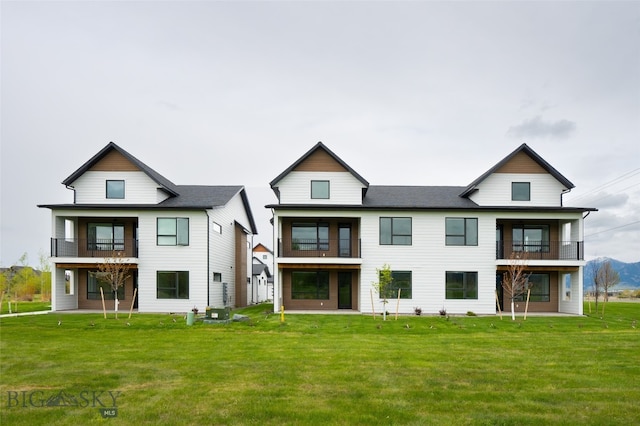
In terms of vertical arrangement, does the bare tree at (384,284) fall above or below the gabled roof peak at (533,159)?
below

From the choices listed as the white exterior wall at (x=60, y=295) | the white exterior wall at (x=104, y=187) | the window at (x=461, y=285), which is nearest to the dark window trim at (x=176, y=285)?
the white exterior wall at (x=104, y=187)

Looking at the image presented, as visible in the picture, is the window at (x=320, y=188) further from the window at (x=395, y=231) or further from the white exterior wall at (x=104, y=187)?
the white exterior wall at (x=104, y=187)

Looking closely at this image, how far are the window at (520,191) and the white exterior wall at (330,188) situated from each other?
28.8 feet

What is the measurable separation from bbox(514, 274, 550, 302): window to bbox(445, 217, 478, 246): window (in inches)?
192

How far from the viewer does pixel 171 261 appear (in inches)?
995

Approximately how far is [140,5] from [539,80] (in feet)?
61.9

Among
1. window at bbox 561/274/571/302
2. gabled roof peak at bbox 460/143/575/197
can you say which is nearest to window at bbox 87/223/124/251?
gabled roof peak at bbox 460/143/575/197

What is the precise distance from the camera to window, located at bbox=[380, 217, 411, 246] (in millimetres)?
25141

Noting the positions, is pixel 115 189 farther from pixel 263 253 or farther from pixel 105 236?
pixel 263 253

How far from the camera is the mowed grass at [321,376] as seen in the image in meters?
7.33

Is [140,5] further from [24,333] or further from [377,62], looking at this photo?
[24,333]

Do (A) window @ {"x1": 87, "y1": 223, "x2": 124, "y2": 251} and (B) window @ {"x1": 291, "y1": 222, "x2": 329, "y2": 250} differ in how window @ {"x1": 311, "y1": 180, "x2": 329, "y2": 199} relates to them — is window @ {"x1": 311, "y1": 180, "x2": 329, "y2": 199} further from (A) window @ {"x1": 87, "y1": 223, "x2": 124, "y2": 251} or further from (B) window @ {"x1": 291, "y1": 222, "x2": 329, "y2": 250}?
(A) window @ {"x1": 87, "y1": 223, "x2": 124, "y2": 251}

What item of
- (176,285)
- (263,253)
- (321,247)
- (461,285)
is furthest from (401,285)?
(263,253)

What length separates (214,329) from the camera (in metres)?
18.5
